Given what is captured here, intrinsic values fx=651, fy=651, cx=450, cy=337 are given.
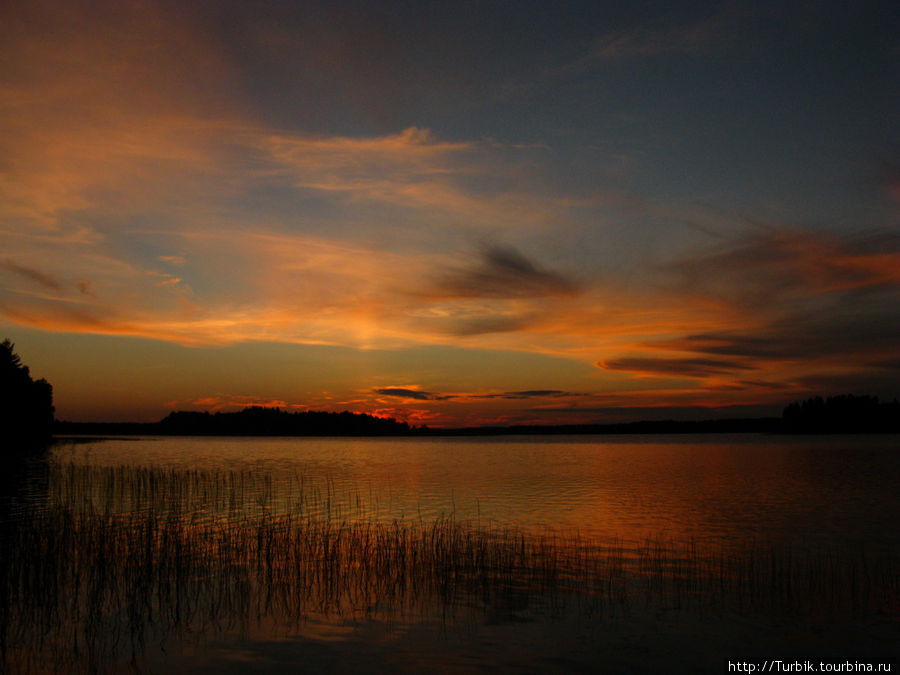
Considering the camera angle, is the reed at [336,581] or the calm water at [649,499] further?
the calm water at [649,499]

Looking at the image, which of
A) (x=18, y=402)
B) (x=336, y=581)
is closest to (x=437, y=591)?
(x=336, y=581)

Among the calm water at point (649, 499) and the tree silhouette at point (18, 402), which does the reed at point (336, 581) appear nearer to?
the calm water at point (649, 499)

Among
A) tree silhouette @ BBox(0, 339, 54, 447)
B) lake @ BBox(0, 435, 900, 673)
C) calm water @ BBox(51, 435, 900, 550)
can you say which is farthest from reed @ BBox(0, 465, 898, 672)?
tree silhouette @ BBox(0, 339, 54, 447)

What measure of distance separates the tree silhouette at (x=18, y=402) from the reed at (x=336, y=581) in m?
63.8

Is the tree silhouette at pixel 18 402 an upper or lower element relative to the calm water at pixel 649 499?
upper

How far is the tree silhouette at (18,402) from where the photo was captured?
7438 centimetres

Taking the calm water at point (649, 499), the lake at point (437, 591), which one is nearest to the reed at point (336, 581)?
the lake at point (437, 591)

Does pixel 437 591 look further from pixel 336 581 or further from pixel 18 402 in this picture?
pixel 18 402

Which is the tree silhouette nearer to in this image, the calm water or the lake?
the calm water

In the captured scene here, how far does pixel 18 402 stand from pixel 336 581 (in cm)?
7863

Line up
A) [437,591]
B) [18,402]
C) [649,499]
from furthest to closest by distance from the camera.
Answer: [18,402] < [649,499] < [437,591]

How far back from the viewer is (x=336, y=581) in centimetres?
1541

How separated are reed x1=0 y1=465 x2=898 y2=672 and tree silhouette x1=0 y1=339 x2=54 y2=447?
2511 inches

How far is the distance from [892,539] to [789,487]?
20672mm
